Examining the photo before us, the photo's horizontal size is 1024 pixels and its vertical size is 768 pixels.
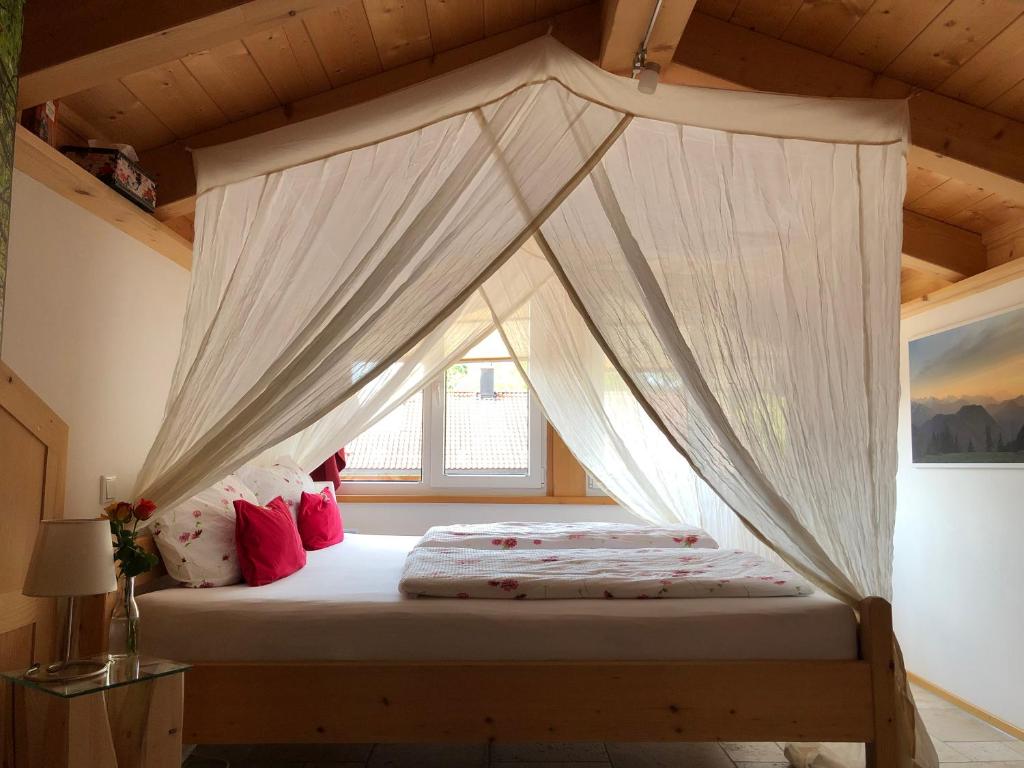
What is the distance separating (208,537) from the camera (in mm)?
2521

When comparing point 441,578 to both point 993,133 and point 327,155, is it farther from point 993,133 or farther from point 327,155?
point 993,133

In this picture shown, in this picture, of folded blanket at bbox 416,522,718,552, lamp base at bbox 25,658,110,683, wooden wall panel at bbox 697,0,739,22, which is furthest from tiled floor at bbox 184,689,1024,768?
wooden wall panel at bbox 697,0,739,22


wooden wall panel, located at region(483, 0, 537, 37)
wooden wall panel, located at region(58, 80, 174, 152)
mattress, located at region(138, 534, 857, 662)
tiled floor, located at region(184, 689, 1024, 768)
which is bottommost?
tiled floor, located at region(184, 689, 1024, 768)

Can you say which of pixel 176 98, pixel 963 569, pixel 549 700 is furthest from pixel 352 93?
pixel 963 569

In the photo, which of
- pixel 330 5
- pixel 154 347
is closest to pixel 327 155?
pixel 330 5

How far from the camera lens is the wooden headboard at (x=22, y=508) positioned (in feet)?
6.27

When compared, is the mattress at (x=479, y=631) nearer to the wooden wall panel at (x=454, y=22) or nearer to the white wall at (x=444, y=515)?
the wooden wall panel at (x=454, y=22)

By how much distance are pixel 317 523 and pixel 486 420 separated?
1781 millimetres

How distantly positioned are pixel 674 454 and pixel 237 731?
241 centimetres

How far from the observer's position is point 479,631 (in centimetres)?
224

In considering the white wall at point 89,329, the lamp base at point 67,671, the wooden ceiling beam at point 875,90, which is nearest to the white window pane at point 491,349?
the white wall at point 89,329

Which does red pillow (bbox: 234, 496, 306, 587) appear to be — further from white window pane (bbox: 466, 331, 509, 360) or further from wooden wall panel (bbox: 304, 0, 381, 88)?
white window pane (bbox: 466, 331, 509, 360)

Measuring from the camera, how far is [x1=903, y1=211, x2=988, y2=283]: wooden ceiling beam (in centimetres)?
340

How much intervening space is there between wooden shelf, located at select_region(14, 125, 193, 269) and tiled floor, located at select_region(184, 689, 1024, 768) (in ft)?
6.26
